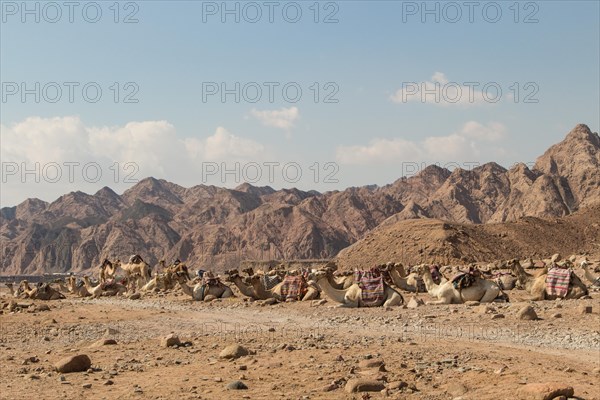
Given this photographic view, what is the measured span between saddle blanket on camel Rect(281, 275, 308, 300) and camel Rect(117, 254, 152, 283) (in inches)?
544

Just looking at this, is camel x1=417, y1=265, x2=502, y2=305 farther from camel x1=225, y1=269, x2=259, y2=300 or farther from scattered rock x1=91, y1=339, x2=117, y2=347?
scattered rock x1=91, y1=339, x2=117, y2=347

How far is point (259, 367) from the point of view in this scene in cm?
1136

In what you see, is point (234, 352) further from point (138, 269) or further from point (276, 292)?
point (138, 269)

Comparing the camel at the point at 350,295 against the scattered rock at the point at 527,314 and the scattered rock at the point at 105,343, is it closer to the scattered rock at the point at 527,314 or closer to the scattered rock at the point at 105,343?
the scattered rock at the point at 527,314

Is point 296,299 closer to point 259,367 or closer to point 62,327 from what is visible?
point 62,327

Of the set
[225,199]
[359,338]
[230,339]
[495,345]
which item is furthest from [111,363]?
[225,199]

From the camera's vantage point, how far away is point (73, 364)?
11.9 meters

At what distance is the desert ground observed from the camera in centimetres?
987

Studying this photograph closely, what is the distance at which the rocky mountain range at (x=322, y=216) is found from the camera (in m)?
102

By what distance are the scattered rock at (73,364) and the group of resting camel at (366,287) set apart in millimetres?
9286

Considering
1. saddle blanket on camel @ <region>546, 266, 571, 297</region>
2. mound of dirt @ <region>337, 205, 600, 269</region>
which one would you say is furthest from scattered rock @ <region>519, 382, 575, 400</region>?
mound of dirt @ <region>337, 205, 600, 269</region>

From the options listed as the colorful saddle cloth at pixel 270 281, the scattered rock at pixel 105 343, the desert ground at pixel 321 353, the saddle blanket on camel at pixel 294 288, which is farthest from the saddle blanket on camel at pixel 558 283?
the colorful saddle cloth at pixel 270 281

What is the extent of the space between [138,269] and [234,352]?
2670cm

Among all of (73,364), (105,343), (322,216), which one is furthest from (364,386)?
(322,216)
